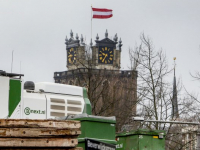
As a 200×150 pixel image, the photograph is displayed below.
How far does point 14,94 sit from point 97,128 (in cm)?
384

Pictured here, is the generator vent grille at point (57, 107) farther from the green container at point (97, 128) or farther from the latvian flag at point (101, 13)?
the latvian flag at point (101, 13)

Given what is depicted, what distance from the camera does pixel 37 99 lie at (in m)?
20.0

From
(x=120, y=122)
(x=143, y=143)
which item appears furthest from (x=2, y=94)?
(x=120, y=122)

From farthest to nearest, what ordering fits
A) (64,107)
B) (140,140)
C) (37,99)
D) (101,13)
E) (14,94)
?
(101,13) < (140,140) < (64,107) < (37,99) < (14,94)

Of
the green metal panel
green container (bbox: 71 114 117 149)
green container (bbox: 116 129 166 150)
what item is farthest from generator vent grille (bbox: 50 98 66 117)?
green container (bbox: 71 114 117 149)

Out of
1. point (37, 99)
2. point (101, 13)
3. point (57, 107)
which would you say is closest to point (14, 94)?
point (37, 99)

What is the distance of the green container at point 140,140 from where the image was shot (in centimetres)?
2270

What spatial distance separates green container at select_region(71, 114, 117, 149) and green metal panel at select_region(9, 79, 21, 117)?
10.4ft

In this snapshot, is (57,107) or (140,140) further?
(140,140)

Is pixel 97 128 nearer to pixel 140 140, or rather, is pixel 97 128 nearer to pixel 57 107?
pixel 57 107

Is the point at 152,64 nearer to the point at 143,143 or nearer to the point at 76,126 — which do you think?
the point at 143,143

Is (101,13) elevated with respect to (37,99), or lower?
elevated

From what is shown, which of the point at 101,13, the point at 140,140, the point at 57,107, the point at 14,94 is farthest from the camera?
the point at 101,13

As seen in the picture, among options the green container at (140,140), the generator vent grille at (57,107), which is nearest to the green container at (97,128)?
the generator vent grille at (57,107)
